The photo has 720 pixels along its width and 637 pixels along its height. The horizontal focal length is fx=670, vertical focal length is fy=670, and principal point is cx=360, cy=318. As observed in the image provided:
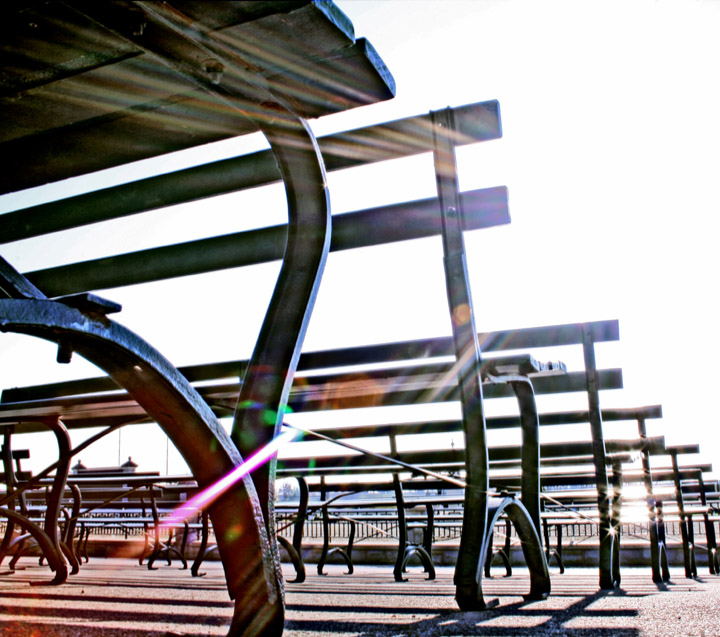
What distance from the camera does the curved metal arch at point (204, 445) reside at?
99 centimetres

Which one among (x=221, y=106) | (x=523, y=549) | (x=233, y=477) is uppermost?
(x=221, y=106)

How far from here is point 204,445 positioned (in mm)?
1141

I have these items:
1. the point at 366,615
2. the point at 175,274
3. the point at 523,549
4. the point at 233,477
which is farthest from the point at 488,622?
the point at 175,274

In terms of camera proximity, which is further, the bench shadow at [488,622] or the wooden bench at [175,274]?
the bench shadow at [488,622]

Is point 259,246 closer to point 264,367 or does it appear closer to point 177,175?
point 177,175

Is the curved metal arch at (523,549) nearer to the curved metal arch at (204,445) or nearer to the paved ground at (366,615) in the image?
the paved ground at (366,615)

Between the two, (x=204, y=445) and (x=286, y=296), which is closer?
(x=204, y=445)

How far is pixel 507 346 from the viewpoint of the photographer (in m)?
3.15

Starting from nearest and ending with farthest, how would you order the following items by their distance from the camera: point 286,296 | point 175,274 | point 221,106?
1. point 286,296
2. point 221,106
3. point 175,274

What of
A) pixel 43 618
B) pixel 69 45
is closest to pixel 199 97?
pixel 69 45

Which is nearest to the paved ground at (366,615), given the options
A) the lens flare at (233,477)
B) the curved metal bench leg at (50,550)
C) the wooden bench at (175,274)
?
the curved metal bench leg at (50,550)

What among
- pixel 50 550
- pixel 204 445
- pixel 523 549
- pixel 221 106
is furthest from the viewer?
pixel 50 550

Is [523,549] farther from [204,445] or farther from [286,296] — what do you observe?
[204,445]

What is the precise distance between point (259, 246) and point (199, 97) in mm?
911
